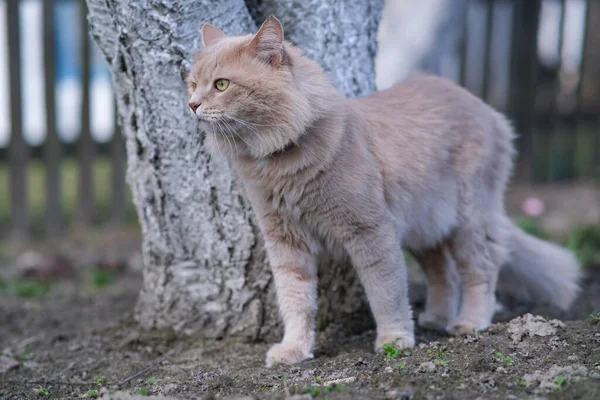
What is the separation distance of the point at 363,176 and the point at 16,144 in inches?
167

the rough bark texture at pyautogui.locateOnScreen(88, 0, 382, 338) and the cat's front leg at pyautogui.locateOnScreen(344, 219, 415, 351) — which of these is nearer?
the cat's front leg at pyautogui.locateOnScreen(344, 219, 415, 351)

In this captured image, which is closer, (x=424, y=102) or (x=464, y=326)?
(x=424, y=102)

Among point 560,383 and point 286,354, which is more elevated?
point 560,383

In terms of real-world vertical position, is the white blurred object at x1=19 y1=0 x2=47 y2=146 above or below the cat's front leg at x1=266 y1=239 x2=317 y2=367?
above

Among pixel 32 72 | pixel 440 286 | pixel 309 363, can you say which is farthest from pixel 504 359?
pixel 32 72

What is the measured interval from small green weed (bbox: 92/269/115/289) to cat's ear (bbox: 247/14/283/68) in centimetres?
299

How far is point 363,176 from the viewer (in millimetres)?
3158

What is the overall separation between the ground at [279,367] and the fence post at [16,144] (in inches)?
60.5

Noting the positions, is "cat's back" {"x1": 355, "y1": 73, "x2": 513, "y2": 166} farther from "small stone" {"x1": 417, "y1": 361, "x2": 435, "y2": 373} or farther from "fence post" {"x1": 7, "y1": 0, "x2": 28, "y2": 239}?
"fence post" {"x1": 7, "y1": 0, "x2": 28, "y2": 239}

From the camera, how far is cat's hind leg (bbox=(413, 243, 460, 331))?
13.2 ft

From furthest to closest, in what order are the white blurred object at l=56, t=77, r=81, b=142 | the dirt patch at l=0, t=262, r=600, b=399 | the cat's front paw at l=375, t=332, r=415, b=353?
the white blurred object at l=56, t=77, r=81, b=142
the cat's front paw at l=375, t=332, r=415, b=353
the dirt patch at l=0, t=262, r=600, b=399

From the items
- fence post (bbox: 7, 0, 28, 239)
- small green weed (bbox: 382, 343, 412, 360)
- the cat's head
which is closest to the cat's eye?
the cat's head

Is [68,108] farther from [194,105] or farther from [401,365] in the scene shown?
[401,365]

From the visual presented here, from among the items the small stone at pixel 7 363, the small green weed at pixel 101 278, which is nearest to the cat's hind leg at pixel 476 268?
the small stone at pixel 7 363
